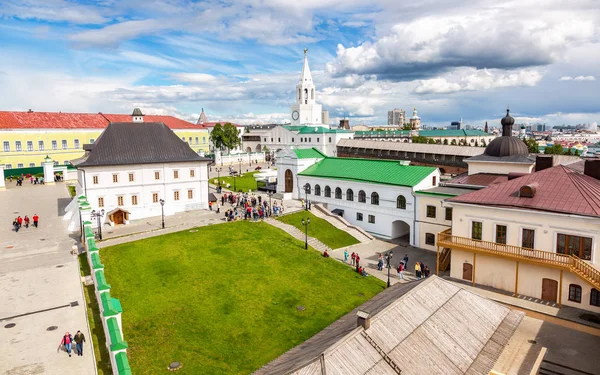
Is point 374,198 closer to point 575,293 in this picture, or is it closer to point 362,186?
point 362,186

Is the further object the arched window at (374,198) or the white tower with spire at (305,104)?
the white tower with spire at (305,104)

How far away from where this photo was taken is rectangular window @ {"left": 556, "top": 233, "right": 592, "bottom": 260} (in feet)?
80.4

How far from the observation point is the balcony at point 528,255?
77.4 ft

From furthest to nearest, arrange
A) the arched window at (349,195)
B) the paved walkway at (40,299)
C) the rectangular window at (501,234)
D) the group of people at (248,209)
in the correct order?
1. the arched window at (349,195)
2. the group of people at (248,209)
3. the rectangular window at (501,234)
4. the paved walkway at (40,299)

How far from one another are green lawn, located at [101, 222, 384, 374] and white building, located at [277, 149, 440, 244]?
34.1 feet

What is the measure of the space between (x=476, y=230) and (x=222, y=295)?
57.3ft

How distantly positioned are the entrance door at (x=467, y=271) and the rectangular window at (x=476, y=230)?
2.05 meters

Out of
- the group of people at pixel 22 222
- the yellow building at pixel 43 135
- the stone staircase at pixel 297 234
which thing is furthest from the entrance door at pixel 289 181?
the group of people at pixel 22 222

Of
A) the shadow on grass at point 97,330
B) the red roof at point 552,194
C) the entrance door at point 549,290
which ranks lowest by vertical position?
the entrance door at point 549,290

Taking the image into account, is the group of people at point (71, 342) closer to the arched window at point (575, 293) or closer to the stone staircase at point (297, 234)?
the stone staircase at point (297, 234)

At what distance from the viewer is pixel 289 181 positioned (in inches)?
2061

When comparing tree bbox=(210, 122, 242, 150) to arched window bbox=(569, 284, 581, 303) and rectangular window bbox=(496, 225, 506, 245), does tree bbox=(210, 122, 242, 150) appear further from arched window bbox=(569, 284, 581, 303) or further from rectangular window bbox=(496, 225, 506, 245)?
arched window bbox=(569, 284, 581, 303)

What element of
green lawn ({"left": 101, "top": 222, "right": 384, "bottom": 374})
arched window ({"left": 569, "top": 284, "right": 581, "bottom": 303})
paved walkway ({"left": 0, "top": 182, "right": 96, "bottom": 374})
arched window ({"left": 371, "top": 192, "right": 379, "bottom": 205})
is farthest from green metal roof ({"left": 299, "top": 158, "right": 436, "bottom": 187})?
paved walkway ({"left": 0, "top": 182, "right": 96, "bottom": 374})

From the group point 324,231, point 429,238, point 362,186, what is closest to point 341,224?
point 324,231
